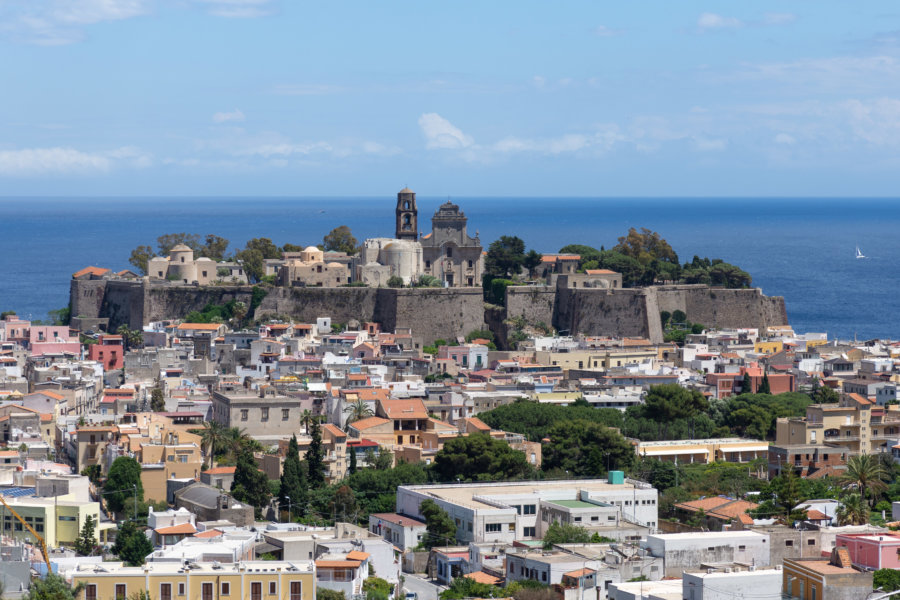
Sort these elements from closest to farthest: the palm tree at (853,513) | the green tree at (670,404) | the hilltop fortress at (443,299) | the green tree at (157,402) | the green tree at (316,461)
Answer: the palm tree at (853,513)
the green tree at (316,461)
the green tree at (157,402)
the green tree at (670,404)
the hilltop fortress at (443,299)

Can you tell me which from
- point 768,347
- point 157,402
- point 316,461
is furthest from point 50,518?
point 768,347

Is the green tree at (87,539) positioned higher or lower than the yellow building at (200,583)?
lower

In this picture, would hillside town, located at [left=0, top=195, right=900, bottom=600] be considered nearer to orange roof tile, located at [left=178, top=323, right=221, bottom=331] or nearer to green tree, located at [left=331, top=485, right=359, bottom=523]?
green tree, located at [left=331, top=485, right=359, bottom=523]

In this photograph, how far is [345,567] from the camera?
26.6 m

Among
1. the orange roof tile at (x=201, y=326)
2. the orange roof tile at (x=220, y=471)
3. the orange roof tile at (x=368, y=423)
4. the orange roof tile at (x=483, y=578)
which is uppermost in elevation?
the orange roof tile at (x=201, y=326)

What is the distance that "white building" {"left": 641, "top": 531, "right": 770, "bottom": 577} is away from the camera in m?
27.4

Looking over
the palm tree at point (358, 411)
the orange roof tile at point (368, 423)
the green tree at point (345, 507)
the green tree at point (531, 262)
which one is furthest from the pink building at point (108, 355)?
the green tree at point (345, 507)

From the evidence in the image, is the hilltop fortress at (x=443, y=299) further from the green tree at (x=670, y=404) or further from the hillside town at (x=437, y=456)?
the green tree at (x=670, y=404)

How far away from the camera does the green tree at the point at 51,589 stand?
23.2 m

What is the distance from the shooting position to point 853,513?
1199 inches

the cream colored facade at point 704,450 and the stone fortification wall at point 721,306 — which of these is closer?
the cream colored facade at point 704,450

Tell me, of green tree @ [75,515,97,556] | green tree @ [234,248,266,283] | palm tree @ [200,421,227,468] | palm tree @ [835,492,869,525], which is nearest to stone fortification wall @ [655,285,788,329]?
green tree @ [234,248,266,283]

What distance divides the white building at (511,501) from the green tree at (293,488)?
1.85 meters

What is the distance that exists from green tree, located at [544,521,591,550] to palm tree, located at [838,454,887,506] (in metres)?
6.37
